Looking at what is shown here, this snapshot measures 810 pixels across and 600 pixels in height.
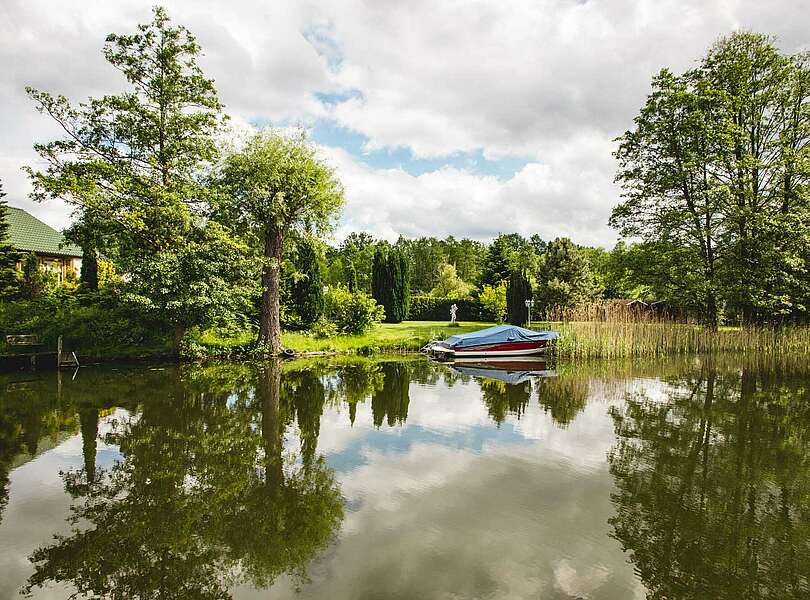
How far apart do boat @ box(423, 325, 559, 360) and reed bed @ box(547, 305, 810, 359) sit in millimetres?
732

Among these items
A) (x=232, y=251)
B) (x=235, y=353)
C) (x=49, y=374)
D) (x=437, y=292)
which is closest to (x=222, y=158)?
(x=232, y=251)

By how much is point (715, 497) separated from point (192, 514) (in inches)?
229

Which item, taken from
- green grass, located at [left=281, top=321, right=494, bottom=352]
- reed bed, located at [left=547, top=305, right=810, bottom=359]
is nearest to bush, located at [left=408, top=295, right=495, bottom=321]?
green grass, located at [left=281, top=321, right=494, bottom=352]

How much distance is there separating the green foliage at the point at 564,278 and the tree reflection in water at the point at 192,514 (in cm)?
2139

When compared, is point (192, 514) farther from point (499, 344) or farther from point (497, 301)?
point (497, 301)

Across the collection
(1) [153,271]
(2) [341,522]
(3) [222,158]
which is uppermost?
(3) [222,158]

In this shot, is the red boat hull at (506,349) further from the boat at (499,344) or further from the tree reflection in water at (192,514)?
the tree reflection in water at (192,514)

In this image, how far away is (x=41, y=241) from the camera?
34.3m

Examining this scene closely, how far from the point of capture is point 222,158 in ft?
57.9

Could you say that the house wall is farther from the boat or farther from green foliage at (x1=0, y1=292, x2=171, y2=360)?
the boat

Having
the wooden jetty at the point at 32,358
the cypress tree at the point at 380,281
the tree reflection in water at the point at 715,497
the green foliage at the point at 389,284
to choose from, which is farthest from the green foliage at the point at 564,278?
the wooden jetty at the point at 32,358

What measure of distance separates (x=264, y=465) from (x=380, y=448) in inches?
71.4

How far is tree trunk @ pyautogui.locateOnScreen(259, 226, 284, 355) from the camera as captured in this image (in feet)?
59.6

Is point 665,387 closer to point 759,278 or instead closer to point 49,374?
point 759,278
